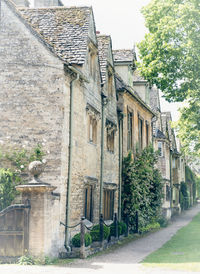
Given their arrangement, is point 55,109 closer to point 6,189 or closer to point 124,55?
point 6,189

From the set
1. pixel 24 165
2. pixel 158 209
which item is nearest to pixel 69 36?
pixel 24 165

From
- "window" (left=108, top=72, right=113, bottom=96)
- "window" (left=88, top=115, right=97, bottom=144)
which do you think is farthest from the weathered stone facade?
"window" (left=108, top=72, right=113, bottom=96)

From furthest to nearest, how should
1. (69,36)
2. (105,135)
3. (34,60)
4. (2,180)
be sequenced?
(105,135) → (69,36) → (34,60) → (2,180)

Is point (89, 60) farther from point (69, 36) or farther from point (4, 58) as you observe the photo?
point (4, 58)

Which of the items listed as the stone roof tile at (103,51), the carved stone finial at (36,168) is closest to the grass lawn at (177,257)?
the carved stone finial at (36,168)

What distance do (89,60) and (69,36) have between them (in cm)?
169

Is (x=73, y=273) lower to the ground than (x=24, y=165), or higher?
lower

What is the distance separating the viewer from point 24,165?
15.2m

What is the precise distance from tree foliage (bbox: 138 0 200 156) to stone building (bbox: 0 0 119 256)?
5.80m

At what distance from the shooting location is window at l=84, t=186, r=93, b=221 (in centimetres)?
1814

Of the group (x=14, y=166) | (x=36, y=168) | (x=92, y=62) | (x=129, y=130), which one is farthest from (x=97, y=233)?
(x=129, y=130)

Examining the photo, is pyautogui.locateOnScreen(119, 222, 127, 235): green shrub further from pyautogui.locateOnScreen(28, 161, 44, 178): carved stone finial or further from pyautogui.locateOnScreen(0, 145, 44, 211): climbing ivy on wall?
pyautogui.locateOnScreen(28, 161, 44, 178): carved stone finial

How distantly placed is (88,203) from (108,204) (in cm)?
342

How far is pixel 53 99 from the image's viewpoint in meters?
15.5
